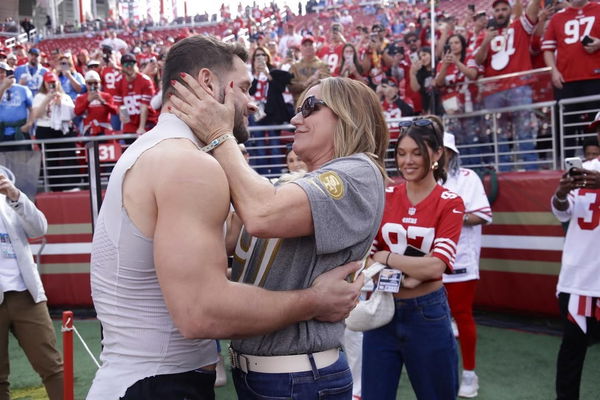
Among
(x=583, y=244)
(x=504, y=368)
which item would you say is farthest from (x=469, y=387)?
(x=583, y=244)

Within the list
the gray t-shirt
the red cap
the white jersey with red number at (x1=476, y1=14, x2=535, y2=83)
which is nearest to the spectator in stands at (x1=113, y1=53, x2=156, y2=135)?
the red cap

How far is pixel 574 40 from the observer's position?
691 cm

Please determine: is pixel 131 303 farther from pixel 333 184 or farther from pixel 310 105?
pixel 310 105

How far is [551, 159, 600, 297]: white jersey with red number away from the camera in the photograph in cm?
402

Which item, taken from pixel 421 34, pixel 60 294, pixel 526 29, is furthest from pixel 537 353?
pixel 421 34

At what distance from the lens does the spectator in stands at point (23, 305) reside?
4.23 meters

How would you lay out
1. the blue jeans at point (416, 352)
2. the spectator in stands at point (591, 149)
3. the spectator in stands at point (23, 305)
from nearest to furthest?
the blue jeans at point (416, 352) → the spectator in stands at point (23, 305) → the spectator in stands at point (591, 149)

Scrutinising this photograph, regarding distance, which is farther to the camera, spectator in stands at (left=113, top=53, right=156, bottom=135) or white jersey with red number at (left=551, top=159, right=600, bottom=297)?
spectator in stands at (left=113, top=53, right=156, bottom=135)

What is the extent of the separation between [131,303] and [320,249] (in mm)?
582

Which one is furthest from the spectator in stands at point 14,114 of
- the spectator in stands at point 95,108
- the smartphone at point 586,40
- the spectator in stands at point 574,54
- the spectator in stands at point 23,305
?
the smartphone at point 586,40

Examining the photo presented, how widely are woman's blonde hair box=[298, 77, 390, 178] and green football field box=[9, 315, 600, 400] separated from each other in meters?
3.20

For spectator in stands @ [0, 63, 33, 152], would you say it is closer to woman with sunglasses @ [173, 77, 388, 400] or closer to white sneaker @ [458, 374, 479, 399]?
white sneaker @ [458, 374, 479, 399]

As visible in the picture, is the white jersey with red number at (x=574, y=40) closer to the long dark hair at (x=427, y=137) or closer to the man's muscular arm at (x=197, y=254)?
the long dark hair at (x=427, y=137)

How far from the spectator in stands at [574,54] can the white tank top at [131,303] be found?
5.74 meters
